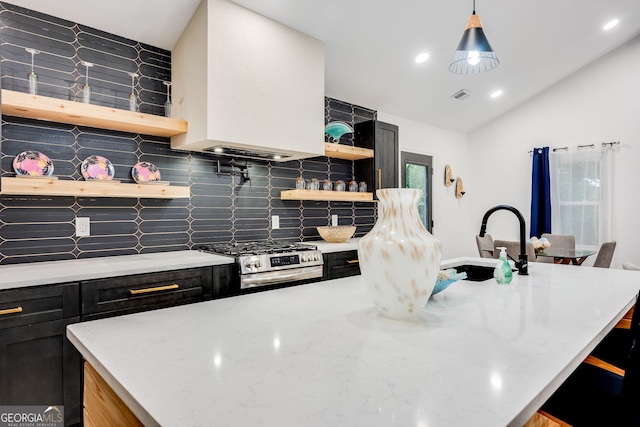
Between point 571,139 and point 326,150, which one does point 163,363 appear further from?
point 571,139

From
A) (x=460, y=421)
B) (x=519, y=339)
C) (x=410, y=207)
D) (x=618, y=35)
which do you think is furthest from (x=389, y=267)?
(x=618, y=35)

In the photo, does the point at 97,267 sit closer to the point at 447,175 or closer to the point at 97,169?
the point at 97,169

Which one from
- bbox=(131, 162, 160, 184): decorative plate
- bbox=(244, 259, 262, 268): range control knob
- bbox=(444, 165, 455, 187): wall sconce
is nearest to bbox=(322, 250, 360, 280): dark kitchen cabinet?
bbox=(244, 259, 262, 268): range control knob

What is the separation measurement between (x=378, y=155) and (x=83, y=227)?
9.35 ft

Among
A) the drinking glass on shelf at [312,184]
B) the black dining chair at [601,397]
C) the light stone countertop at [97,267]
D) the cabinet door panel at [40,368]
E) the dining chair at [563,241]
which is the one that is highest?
the drinking glass on shelf at [312,184]

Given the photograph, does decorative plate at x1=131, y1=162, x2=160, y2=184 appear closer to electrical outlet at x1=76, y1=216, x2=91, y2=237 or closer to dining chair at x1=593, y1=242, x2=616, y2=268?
electrical outlet at x1=76, y1=216, x2=91, y2=237

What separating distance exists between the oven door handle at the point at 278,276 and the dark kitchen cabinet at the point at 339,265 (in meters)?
0.16

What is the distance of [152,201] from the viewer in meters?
2.74

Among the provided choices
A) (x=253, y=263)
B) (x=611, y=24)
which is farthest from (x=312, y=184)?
(x=611, y=24)

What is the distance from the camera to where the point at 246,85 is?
266 centimetres

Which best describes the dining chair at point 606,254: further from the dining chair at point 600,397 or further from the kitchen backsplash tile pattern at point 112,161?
the kitchen backsplash tile pattern at point 112,161

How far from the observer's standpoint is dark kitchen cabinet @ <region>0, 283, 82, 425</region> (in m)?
1.71

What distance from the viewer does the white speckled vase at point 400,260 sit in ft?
3.49

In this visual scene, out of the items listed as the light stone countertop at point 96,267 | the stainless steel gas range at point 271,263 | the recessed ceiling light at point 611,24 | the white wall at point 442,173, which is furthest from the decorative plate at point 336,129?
the recessed ceiling light at point 611,24
